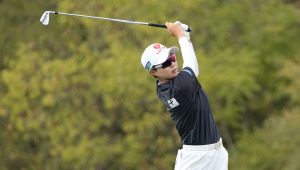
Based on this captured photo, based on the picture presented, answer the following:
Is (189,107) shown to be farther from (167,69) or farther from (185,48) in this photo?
(185,48)

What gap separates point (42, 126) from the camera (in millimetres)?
24641

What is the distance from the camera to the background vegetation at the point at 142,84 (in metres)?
21.5

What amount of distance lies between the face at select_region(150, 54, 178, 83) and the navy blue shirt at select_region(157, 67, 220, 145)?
47mm

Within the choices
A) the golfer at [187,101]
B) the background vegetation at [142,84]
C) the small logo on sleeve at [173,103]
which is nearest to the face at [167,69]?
the golfer at [187,101]

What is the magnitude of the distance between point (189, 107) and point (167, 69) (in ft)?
1.12

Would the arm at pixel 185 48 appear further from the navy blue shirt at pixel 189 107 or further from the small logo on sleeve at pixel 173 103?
the small logo on sleeve at pixel 173 103

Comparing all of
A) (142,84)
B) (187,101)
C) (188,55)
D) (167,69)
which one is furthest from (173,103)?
(142,84)

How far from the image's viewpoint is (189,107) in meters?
7.00

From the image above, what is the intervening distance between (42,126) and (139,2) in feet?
14.9

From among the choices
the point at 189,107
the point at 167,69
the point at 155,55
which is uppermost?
the point at 155,55

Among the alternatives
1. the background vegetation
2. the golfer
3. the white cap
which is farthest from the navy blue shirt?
the background vegetation

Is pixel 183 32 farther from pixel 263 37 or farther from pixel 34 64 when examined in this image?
pixel 34 64

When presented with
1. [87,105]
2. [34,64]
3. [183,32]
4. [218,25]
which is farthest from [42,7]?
[183,32]

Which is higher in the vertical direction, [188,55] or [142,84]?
[142,84]
